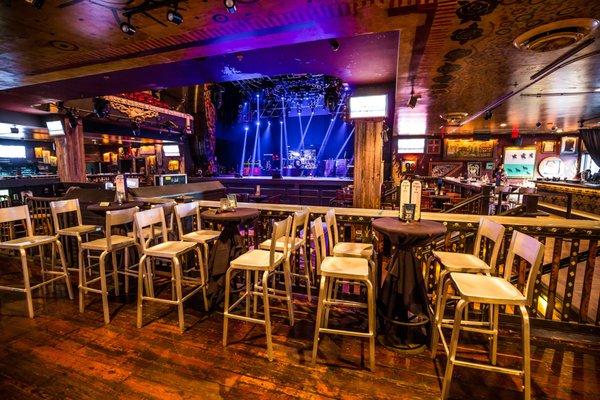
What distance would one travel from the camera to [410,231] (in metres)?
2.11

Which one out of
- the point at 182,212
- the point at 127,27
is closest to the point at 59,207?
the point at 182,212

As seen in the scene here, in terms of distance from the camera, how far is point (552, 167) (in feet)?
43.5

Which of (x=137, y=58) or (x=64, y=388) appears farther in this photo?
(x=137, y=58)

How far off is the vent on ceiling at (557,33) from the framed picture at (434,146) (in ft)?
38.3

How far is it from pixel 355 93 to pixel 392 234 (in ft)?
12.6

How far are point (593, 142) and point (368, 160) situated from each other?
40.7ft

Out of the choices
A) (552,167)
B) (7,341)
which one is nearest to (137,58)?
(7,341)

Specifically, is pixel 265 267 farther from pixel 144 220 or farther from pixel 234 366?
pixel 144 220

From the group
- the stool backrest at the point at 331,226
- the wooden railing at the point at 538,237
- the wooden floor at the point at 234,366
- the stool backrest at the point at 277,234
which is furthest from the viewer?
the stool backrest at the point at 331,226

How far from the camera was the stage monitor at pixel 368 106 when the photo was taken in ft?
16.5

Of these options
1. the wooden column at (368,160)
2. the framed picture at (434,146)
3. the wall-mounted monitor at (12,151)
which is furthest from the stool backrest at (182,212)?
the wall-mounted monitor at (12,151)

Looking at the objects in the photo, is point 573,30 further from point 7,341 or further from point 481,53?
point 7,341

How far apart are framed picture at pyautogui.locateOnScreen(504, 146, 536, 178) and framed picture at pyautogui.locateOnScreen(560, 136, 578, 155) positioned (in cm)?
103

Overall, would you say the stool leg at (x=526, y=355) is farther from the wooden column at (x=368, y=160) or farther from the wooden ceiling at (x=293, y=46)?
the wooden column at (x=368, y=160)
